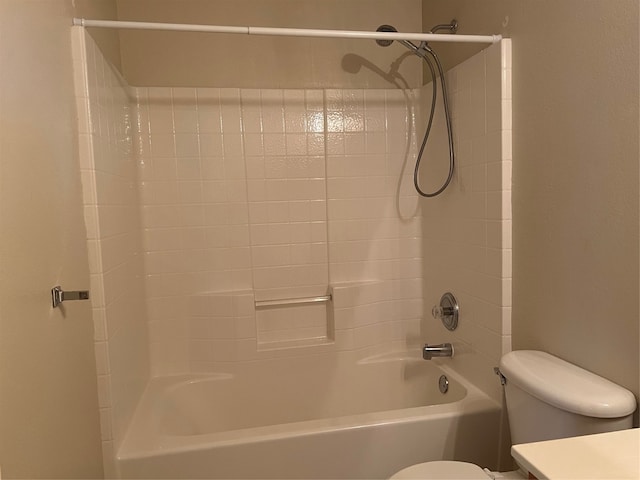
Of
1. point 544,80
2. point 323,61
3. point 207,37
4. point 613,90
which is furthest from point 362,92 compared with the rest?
point 613,90

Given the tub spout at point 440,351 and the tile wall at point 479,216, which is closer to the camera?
the tile wall at point 479,216

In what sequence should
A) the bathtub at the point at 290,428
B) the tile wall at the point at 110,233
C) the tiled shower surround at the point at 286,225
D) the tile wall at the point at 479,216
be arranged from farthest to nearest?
the tiled shower surround at the point at 286,225, the tile wall at the point at 479,216, the bathtub at the point at 290,428, the tile wall at the point at 110,233

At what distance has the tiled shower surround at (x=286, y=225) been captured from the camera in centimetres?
201

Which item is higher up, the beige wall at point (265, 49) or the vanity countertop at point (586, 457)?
the beige wall at point (265, 49)

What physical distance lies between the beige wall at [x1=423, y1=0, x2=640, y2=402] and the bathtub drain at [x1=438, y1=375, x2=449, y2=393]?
18.1 inches

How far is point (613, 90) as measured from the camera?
1221 mm

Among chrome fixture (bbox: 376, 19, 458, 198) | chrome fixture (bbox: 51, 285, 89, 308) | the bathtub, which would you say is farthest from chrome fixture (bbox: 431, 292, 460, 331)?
chrome fixture (bbox: 51, 285, 89, 308)

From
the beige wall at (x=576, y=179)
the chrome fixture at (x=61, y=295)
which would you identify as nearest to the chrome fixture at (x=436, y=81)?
the beige wall at (x=576, y=179)

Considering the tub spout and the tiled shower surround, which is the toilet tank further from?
the tub spout

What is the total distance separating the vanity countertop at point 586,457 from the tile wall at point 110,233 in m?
1.29

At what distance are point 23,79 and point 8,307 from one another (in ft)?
1.68

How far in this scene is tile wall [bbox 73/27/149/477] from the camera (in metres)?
1.48

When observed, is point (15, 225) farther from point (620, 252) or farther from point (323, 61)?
point (323, 61)

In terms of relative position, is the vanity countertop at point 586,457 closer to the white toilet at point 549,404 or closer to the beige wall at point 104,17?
the white toilet at point 549,404
